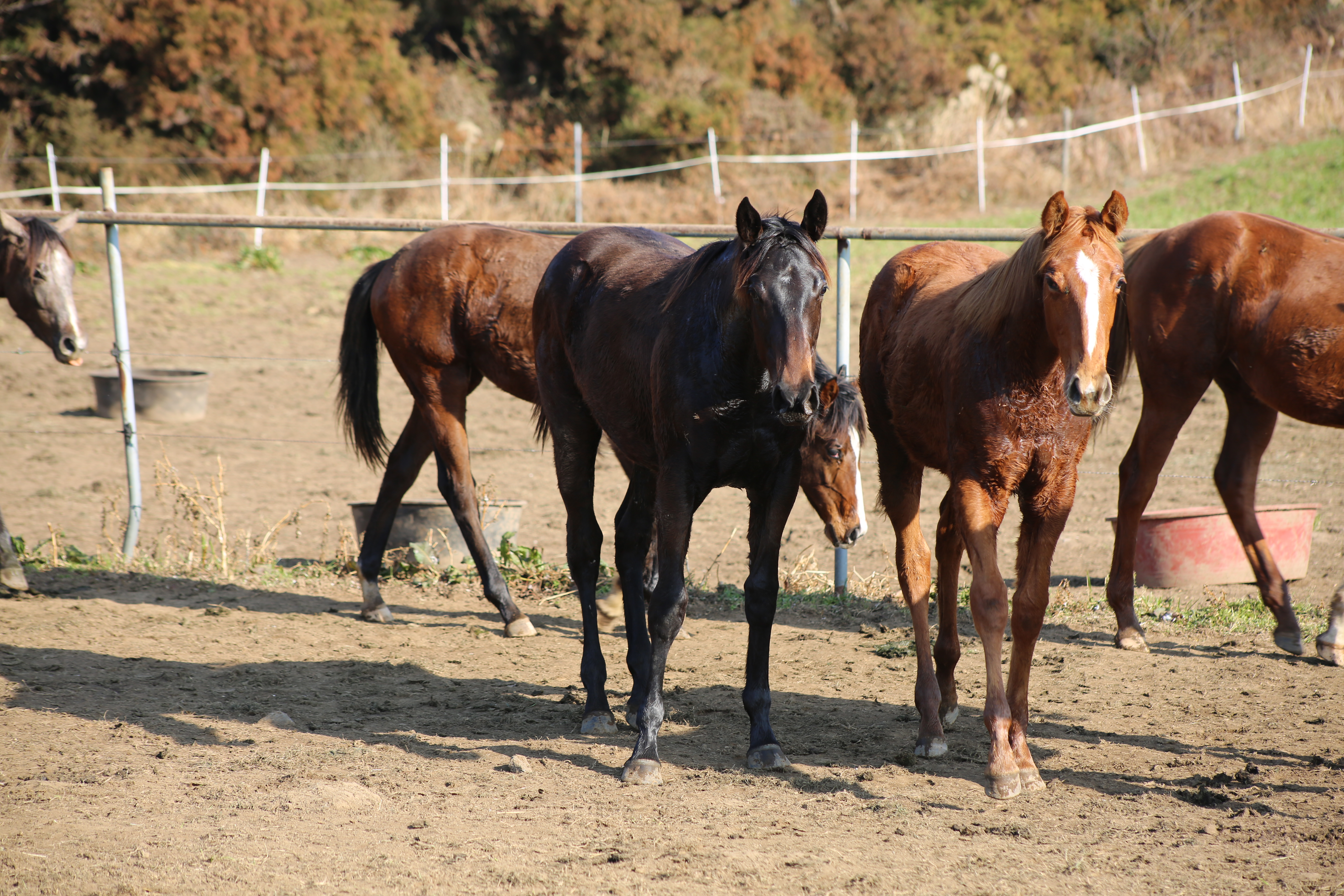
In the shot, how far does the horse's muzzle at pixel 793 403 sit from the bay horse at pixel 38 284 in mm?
4470

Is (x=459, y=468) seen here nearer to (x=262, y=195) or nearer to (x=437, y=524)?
(x=437, y=524)

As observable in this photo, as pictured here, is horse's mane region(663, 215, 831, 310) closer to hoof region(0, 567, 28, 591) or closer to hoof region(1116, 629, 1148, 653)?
hoof region(1116, 629, 1148, 653)

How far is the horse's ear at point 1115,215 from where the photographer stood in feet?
10.1

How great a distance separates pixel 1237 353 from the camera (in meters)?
4.76

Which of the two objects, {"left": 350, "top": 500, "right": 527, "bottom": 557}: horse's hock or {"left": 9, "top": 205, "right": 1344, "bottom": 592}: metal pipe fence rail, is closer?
{"left": 9, "top": 205, "right": 1344, "bottom": 592}: metal pipe fence rail

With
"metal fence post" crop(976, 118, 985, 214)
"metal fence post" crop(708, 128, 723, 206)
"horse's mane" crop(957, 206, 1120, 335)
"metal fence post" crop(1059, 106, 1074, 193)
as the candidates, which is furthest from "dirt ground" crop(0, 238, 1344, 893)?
"metal fence post" crop(708, 128, 723, 206)

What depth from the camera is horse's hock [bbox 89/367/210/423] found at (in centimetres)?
932

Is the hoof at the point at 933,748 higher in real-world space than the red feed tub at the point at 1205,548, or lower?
lower

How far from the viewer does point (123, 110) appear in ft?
64.1

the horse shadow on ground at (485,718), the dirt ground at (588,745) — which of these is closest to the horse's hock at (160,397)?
the dirt ground at (588,745)

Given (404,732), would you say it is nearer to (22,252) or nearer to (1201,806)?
(1201,806)

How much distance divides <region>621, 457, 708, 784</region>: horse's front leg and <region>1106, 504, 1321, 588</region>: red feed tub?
3.25m

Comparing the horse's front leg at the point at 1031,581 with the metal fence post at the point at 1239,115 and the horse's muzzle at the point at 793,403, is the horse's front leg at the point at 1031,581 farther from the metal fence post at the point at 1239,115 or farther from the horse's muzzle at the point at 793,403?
the metal fence post at the point at 1239,115

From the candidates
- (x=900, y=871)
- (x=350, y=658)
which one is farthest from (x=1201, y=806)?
(x=350, y=658)
